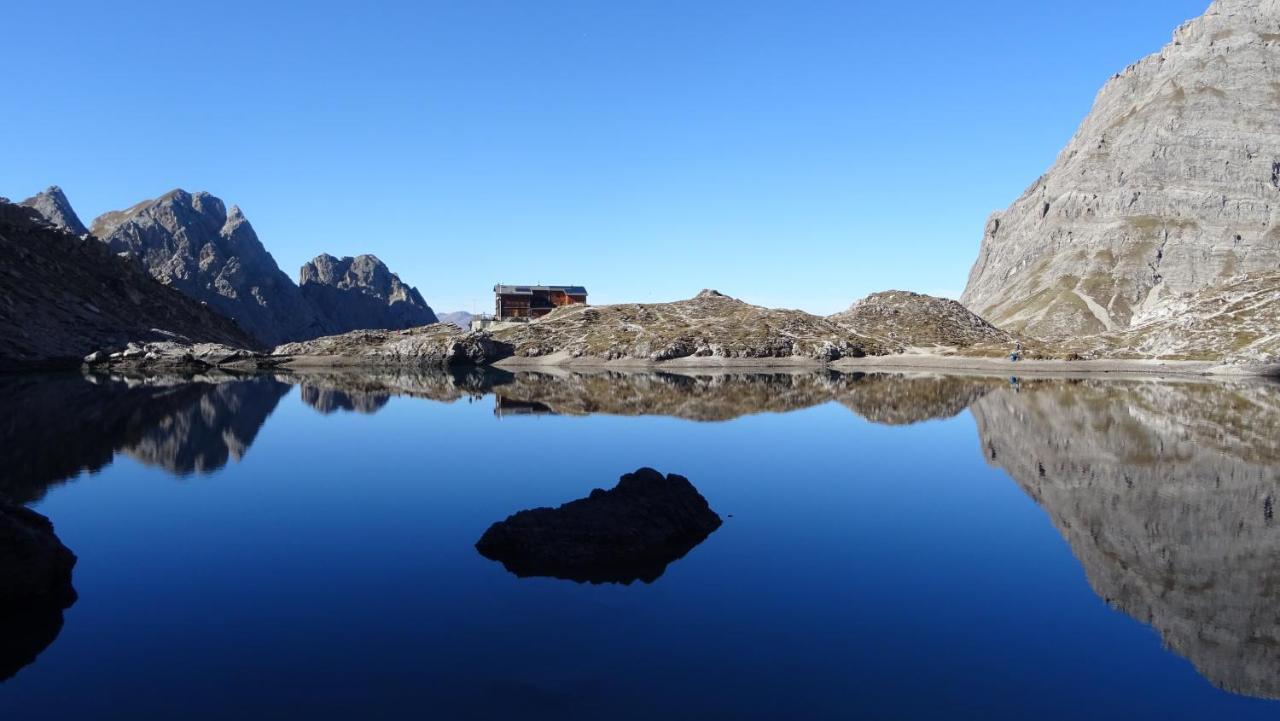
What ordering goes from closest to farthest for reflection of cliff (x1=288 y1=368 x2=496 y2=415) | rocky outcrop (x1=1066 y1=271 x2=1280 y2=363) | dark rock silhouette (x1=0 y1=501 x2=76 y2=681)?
dark rock silhouette (x1=0 y1=501 x2=76 y2=681) → reflection of cliff (x1=288 y1=368 x2=496 y2=415) → rocky outcrop (x1=1066 y1=271 x2=1280 y2=363)

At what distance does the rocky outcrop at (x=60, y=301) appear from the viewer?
479 feet

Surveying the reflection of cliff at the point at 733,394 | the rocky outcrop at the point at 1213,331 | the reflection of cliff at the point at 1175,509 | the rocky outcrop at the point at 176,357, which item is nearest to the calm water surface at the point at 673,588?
the reflection of cliff at the point at 1175,509

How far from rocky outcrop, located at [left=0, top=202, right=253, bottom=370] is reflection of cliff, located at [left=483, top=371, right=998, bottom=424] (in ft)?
300

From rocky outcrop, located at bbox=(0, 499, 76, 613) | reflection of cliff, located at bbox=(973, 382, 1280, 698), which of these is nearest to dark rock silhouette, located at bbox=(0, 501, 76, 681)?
rocky outcrop, located at bbox=(0, 499, 76, 613)

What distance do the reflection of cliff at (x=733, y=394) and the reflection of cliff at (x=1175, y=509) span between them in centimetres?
1529

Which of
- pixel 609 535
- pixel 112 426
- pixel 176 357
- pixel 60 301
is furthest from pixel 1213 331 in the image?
pixel 60 301

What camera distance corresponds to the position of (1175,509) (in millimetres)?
38719

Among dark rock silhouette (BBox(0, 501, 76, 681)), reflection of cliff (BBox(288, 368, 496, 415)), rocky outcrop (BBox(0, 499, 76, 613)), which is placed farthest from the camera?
reflection of cliff (BBox(288, 368, 496, 415))

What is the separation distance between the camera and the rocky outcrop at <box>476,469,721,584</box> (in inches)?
1148

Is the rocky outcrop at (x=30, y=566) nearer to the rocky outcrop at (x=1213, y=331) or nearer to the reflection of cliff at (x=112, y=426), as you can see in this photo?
the reflection of cliff at (x=112, y=426)

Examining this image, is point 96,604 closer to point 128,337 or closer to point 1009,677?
point 1009,677

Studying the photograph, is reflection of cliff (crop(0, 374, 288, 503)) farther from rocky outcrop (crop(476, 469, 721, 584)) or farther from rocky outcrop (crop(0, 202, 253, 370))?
rocky outcrop (crop(0, 202, 253, 370))

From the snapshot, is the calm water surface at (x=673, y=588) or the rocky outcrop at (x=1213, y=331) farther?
the rocky outcrop at (x=1213, y=331)

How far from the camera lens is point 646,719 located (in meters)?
17.5
